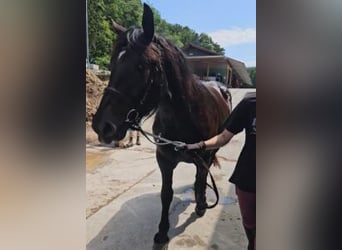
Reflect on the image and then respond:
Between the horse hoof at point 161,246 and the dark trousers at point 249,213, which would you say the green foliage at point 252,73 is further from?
the horse hoof at point 161,246

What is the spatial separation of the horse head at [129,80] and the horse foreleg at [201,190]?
25 cm

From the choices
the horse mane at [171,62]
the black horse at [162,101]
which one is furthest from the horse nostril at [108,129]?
the horse mane at [171,62]

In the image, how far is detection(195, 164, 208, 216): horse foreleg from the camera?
0.94m

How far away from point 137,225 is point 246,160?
403mm

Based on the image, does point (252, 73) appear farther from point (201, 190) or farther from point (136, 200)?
point (136, 200)

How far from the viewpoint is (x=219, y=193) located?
0.94 metres

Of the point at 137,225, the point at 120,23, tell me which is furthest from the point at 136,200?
the point at 120,23

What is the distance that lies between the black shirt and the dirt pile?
1.34ft

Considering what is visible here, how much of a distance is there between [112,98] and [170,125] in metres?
0.20

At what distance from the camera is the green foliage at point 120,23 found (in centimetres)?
92

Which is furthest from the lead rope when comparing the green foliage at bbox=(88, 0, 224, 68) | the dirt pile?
the green foliage at bbox=(88, 0, 224, 68)
